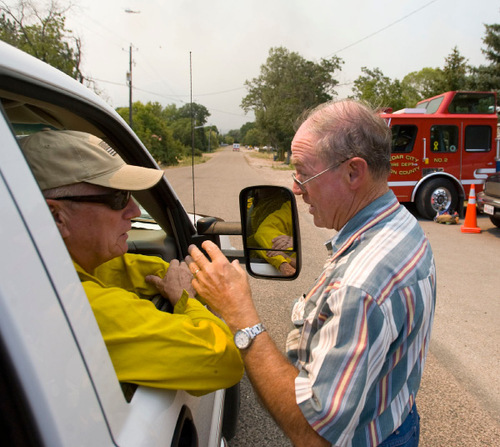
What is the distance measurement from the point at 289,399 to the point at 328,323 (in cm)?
25

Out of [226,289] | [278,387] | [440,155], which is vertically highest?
[226,289]

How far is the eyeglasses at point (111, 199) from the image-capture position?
136cm

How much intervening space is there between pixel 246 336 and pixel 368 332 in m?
0.38

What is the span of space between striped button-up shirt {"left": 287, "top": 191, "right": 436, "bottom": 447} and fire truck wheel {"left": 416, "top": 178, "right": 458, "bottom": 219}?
987 centimetres

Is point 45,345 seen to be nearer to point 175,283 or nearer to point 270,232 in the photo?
point 175,283

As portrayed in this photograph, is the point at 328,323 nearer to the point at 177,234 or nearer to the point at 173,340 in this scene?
the point at 173,340

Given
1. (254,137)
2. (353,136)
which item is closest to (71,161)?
(353,136)

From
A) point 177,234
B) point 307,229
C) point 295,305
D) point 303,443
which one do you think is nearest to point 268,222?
point 295,305

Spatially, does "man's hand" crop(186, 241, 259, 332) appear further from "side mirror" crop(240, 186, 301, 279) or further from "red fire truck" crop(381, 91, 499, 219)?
"red fire truck" crop(381, 91, 499, 219)

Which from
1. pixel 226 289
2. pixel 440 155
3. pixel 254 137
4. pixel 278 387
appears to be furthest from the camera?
pixel 254 137

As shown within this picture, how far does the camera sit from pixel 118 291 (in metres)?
1.33

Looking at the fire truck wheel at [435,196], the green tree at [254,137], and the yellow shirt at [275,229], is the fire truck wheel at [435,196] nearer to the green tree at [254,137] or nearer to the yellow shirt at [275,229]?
the yellow shirt at [275,229]

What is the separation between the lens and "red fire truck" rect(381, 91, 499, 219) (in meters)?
10.5

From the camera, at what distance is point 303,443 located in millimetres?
1226
